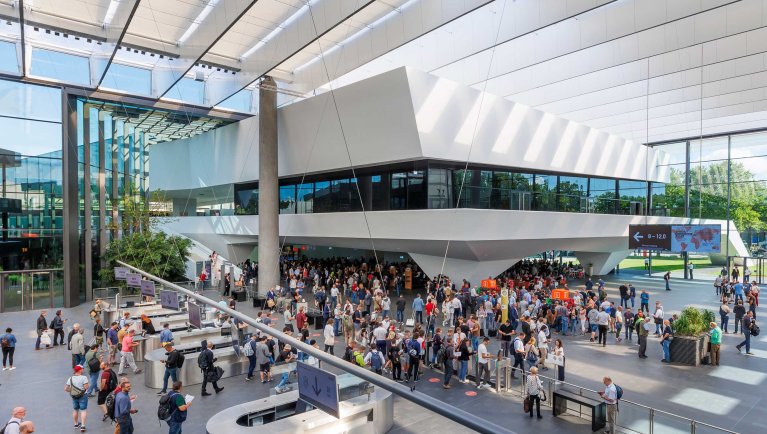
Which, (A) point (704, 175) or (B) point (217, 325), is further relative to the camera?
(A) point (704, 175)

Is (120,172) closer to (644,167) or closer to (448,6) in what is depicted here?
(448,6)

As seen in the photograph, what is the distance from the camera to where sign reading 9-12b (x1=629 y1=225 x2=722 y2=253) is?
17.1m

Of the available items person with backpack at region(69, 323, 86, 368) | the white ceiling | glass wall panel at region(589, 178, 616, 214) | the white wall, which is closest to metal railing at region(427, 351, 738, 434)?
the white wall

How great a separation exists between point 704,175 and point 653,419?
35.1 m

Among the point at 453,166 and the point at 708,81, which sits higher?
the point at 708,81

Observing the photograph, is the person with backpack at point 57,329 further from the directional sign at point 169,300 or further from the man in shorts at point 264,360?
the man in shorts at point 264,360

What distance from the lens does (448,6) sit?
14.3 meters

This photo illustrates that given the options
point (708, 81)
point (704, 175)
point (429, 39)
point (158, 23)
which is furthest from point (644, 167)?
point (158, 23)

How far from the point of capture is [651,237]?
18.7 meters

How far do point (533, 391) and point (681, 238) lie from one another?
12.0m

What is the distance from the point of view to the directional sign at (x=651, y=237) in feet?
59.3

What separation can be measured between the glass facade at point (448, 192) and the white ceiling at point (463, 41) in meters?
4.71

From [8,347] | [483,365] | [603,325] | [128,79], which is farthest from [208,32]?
[603,325]

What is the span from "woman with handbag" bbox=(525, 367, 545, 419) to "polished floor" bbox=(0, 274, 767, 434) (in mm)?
254
